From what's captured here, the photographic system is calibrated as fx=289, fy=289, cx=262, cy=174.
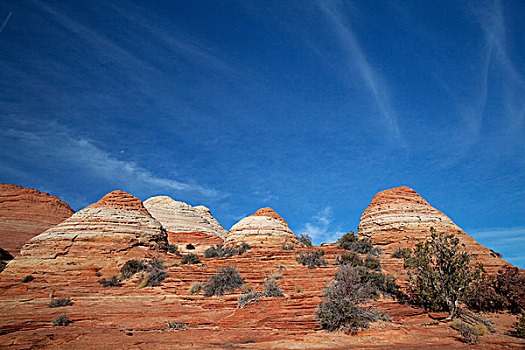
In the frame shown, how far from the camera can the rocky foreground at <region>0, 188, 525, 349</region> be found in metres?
8.86

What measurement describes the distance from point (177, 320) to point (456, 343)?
9.34 metres

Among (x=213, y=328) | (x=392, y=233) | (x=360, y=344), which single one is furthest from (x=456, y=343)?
(x=392, y=233)

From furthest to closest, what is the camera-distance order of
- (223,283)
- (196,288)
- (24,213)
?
(24,213) < (223,283) < (196,288)

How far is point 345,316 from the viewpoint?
32.7 ft

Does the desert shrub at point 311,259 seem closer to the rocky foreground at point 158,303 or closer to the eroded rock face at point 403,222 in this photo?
the rocky foreground at point 158,303

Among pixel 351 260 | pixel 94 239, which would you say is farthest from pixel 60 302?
pixel 351 260

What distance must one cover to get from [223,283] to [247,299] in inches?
87.1

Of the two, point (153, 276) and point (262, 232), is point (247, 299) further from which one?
point (262, 232)

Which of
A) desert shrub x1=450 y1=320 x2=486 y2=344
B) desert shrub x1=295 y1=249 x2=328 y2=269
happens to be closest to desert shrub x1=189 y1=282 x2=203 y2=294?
desert shrub x1=295 y1=249 x2=328 y2=269

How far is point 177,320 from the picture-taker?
11.2 metres

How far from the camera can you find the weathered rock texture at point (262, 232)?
27.2m

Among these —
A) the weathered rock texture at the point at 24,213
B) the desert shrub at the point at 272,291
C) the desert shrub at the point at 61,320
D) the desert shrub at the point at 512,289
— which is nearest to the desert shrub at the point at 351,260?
the desert shrub at the point at 272,291

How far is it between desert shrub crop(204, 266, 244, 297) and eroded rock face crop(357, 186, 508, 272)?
39.4 ft

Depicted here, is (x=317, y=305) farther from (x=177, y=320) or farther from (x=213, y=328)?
(x=177, y=320)
